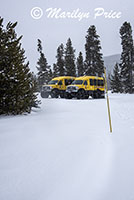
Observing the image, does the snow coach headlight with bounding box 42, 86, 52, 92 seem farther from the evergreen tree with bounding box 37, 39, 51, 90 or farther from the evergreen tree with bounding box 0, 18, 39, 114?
the evergreen tree with bounding box 37, 39, 51, 90

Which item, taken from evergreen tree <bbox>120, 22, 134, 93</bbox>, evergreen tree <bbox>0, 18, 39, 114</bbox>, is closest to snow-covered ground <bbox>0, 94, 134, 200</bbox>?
evergreen tree <bbox>0, 18, 39, 114</bbox>

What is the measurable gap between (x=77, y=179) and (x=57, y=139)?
1.43 metres

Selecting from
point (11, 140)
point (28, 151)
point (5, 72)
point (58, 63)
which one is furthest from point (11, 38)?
point (58, 63)

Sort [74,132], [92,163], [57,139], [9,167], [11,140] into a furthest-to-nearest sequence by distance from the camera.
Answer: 1. [74,132]
2. [57,139]
3. [11,140]
4. [92,163]
5. [9,167]

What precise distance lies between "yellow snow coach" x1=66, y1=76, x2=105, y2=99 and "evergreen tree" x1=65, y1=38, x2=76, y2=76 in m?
19.9

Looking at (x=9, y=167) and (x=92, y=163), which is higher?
(x=9, y=167)

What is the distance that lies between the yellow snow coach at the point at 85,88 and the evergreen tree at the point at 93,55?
1158 centimetres

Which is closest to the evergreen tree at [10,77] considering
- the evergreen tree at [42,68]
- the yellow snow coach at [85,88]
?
the yellow snow coach at [85,88]

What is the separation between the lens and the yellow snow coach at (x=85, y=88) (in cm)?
1694

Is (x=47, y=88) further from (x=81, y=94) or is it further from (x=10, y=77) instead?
(x=10, y=77)

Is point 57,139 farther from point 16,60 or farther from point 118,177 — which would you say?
point 16,60

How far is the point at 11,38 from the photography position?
6266 mm

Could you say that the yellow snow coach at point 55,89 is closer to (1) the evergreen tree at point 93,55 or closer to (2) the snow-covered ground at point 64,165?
(1) the evergreen tree at point 93,55

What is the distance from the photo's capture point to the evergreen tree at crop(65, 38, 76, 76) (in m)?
38.3
